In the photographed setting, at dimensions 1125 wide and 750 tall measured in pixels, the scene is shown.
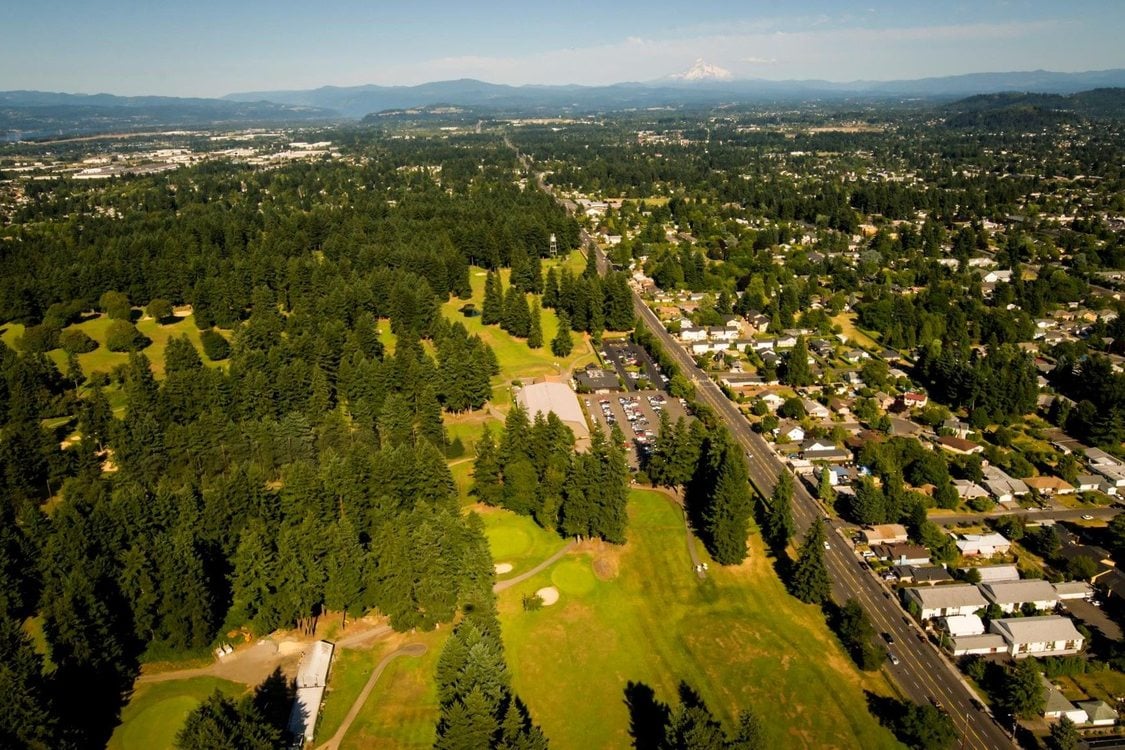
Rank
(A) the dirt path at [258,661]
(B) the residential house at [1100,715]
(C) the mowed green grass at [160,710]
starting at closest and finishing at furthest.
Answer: (C) the mowed green grass at [160,710] → (B) the residential house at [1100,715] → (A) the dirt path at [258,661]

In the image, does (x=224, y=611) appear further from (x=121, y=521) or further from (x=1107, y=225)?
(x=1107, y=225)

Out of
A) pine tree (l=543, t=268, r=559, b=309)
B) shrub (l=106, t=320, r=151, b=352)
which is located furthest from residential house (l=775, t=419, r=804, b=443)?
shrub (l=106, t=320, r=151, b=352)

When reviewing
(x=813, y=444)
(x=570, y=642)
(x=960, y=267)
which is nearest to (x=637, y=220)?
(x=960, y=267)

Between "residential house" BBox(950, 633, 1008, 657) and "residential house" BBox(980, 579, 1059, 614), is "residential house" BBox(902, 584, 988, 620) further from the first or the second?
"residential house" BBox(950, 633, 1008, 657)

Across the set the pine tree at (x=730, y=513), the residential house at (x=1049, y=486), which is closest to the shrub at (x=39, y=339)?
the pine tree at (x=730, y=513)

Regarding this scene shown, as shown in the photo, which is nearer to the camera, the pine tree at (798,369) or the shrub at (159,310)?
the pine tree at (798,369)

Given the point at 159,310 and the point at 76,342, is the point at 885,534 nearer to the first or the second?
the point at 76,342

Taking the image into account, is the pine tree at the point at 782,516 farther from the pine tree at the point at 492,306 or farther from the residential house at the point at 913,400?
the pine tree at the point at 492,306
